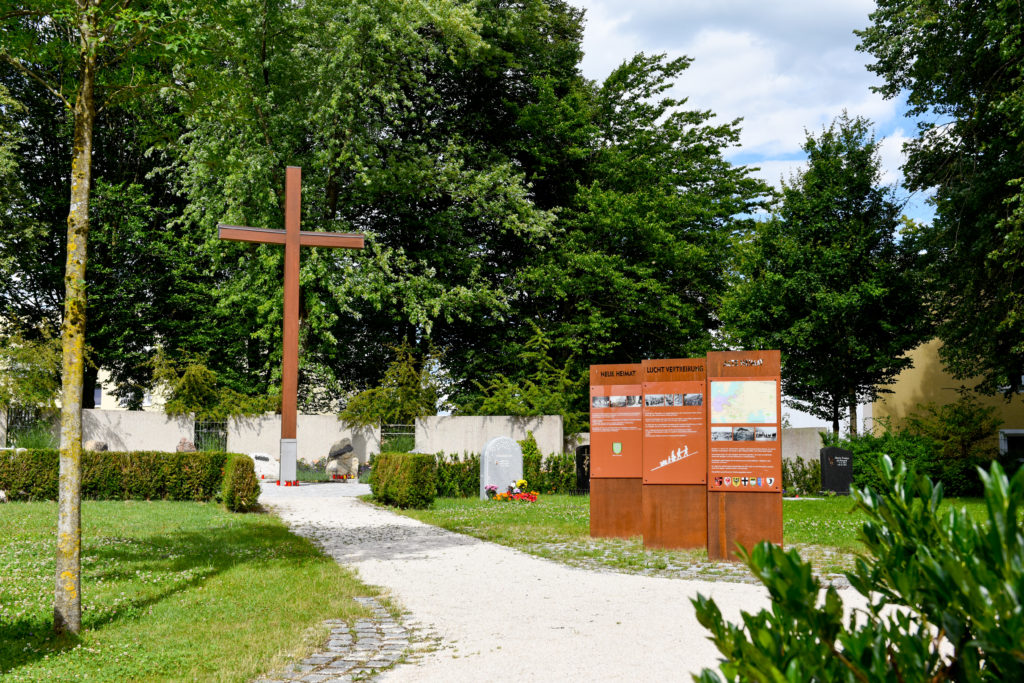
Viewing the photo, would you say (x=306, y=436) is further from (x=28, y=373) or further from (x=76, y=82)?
(x=76, y=82)

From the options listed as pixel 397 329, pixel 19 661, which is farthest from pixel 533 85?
pixel 19 661

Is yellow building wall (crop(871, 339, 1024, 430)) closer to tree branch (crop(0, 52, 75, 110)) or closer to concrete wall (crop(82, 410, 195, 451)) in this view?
concrete wall (crop(82, 410, 195, 451))

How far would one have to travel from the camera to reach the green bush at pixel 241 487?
1630cm

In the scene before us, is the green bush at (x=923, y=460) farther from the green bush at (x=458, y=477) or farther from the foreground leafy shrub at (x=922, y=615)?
the foreground leafy shrub at (x=922, y=615)

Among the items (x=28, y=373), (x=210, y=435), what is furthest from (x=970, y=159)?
(x=28, y=373)

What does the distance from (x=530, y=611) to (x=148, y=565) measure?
4.74 meters

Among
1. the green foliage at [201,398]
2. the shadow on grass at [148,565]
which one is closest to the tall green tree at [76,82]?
the shadow on grass at [148,565]

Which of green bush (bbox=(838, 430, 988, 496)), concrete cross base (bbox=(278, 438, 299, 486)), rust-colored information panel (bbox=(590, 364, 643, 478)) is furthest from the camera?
green bush (bbox=(838, 430, 988, 496))

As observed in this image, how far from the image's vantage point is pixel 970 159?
2098cm

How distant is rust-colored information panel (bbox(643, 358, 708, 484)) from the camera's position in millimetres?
11430

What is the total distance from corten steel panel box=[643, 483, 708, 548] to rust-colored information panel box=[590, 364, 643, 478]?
115 cm

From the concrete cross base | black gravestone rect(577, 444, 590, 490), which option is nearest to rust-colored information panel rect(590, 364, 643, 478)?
the concrete cross base

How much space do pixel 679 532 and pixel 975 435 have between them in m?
14.0

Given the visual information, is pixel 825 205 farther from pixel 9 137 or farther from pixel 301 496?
pixel 9 137
